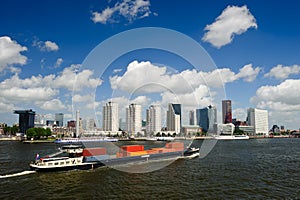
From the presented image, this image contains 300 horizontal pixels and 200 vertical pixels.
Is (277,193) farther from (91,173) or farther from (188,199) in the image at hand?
(91,173)

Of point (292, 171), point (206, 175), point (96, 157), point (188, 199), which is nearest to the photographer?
point (188, 199)

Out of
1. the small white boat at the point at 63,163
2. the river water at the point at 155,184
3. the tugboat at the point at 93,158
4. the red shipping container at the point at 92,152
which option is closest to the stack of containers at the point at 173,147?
the tugboat at the point at 93,158

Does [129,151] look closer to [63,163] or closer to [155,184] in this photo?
[63,163]

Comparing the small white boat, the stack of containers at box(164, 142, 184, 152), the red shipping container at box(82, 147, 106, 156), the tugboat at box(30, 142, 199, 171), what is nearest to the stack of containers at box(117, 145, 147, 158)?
the tugboat at box(30, 142, 199, 171)

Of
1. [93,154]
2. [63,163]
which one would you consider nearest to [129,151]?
[93,154]

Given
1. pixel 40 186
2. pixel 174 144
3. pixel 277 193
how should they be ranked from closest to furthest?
pixel 277 193, pixel 40 186, pixel 174 144

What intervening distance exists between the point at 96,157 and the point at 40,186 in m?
13.6

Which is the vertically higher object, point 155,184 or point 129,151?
point 129,151

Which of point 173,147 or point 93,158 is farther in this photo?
point 173,147

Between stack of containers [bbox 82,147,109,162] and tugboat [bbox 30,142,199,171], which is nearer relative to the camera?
tugboat [bbox 30,142,199,171]

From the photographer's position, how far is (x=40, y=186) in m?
29.5

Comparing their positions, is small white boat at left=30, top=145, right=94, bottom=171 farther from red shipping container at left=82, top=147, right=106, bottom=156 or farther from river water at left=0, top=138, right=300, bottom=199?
river water at left=0, top=138, right=300, bottom=199

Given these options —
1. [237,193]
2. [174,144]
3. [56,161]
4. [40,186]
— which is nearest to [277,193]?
[237,193]

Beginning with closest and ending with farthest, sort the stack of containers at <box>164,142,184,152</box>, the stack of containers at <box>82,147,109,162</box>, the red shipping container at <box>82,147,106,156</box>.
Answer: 1. the stack of containers at <box>82,147,109,162</box>
2. the red shipping container at <box>82,147,106,156</box>
3. the stack of containers at <box>164,142,184,152</box>
